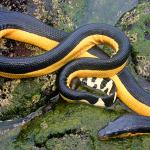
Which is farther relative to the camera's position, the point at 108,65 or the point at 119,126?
the point at 108,65

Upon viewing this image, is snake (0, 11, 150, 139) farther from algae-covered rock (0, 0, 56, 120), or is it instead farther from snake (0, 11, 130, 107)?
algae-covered rock (0, 0, 56, 120)

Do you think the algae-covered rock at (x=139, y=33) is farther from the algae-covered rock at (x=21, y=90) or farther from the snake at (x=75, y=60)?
the algae-covered rock at (x=21, y=90)

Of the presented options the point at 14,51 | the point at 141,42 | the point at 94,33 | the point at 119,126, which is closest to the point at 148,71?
the point at 141,42

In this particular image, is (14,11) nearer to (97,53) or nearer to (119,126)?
(97,53)

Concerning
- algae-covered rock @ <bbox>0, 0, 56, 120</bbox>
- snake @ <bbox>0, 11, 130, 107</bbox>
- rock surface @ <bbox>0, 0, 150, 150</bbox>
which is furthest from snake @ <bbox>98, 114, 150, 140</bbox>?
algae-covered rock @ <bbox>0, 0, 56, 120</bbox>

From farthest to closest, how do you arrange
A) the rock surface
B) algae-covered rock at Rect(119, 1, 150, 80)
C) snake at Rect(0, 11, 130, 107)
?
algae-covered rock at Rect(119, 1, 150, 80), snake at Rect(0, 11, 130, 107), the rock surface

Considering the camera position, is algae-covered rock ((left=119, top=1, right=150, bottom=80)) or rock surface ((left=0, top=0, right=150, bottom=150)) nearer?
rock surface ((left=0, top=0, right=150, bottom=150))

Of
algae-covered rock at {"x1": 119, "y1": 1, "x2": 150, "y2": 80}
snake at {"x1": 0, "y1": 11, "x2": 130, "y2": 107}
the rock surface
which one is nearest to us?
the rock surface

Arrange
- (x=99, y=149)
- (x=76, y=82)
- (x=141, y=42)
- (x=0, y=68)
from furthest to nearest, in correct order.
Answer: (x=141, y=42) → (x=76, y=82) → (x=0, y=68) → (x=99, y=149)
